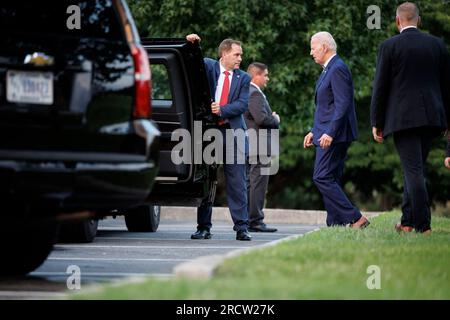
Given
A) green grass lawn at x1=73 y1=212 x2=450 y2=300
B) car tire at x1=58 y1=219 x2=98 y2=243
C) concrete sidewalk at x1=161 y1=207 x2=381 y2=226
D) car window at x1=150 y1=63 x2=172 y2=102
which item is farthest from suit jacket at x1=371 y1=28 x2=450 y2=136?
car window at x1=150 y1=63 x2=172 y2=102

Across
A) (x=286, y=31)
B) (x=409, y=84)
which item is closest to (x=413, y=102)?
(x=409, y=84)

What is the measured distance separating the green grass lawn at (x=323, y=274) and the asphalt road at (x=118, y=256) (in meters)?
1.01

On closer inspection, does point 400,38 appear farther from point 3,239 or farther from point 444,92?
point 3,239

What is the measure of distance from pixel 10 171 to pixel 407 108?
5.44 meters

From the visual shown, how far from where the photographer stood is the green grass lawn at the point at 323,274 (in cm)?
707

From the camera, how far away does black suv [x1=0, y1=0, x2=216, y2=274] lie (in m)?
7.71

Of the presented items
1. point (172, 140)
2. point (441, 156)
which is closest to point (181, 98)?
point (172, 140)

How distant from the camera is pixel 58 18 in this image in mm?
8117

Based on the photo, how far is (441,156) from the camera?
28.7m

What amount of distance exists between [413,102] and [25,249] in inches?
167

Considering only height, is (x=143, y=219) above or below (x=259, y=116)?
below

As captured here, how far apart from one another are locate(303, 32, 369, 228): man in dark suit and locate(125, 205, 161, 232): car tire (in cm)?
328

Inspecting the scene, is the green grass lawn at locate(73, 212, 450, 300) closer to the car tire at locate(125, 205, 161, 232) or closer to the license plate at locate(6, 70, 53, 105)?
the license plate at locate(6, 70, 53, 105)

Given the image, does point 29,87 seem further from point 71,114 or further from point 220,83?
point 220,83
